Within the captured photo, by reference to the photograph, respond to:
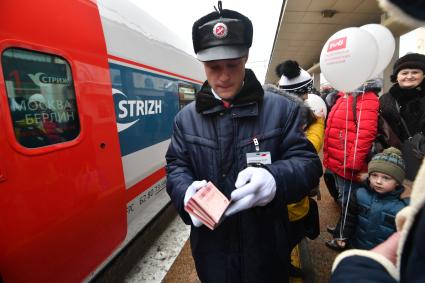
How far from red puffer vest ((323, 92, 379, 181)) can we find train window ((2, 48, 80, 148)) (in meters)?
2.37

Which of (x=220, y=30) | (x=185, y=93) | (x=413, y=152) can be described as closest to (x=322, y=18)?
(x=185, y=93)

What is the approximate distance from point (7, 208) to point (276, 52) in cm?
1381

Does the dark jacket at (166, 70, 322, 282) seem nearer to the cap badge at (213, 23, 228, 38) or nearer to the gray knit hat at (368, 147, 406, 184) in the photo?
the cap badge at (213, 23, 228, 38)

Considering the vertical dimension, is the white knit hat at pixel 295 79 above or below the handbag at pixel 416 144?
above

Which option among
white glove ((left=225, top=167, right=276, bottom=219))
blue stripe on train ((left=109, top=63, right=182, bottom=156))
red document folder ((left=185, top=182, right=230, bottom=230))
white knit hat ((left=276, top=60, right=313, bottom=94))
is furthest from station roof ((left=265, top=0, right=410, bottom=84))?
red document folder ((left=185, top=182, right=230, bottom=230))

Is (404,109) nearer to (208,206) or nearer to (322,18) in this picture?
(208,206)

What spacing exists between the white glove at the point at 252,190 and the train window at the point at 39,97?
1236mm

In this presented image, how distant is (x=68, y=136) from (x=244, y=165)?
1265 millimetres

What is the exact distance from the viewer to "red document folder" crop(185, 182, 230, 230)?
0.97 m

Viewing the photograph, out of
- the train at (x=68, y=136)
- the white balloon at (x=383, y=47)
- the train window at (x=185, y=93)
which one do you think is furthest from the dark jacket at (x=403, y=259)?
the train window at (x=185, y=93)

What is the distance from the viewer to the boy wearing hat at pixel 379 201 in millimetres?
2034

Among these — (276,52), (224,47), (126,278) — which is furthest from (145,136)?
(276,52)

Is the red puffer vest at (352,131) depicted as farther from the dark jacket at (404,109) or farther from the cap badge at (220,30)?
the cap badge at (220,30)

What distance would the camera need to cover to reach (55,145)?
5.45 ft
